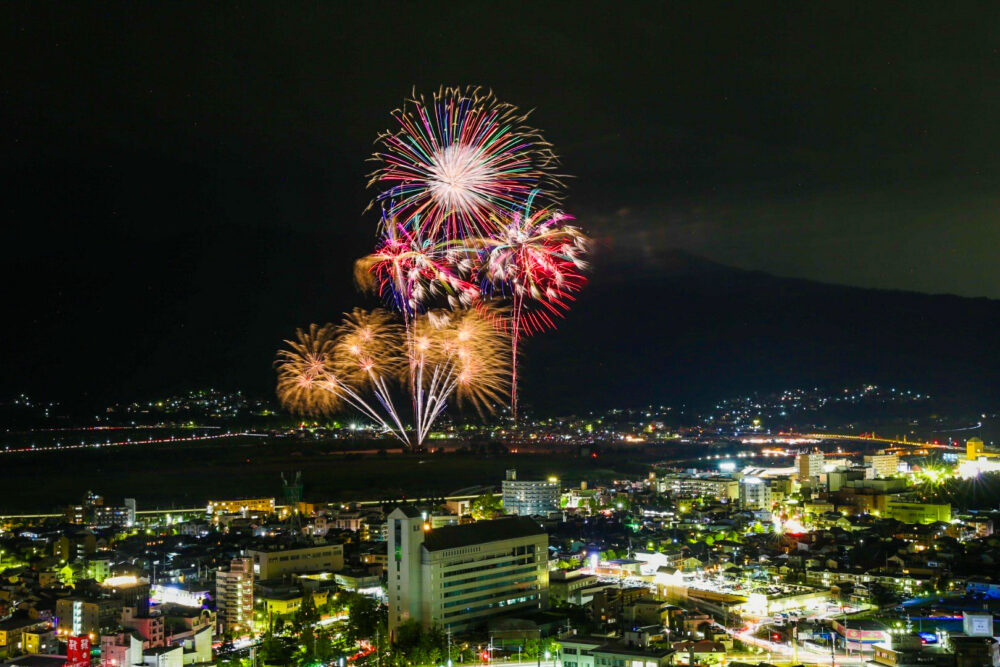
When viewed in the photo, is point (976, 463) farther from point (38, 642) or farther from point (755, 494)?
point (38, 642)

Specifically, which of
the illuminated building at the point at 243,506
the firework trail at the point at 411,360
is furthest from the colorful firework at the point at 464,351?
the illuminated building at the point at 243,506

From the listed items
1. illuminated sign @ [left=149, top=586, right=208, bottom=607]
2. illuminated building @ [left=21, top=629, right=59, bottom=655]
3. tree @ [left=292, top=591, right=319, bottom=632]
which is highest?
tree @ [left=292, top=591, right=319, bottom=632]

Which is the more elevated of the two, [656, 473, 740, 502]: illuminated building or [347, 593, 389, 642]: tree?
[656, 473, 740, 502]: illuminated building

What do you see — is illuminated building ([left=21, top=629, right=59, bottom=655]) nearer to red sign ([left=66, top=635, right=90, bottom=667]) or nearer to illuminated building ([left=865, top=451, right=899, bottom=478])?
red sign ([left=66, top=635, right=90, bottom=667])

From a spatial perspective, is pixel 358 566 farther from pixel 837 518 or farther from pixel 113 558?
pixel 837 518

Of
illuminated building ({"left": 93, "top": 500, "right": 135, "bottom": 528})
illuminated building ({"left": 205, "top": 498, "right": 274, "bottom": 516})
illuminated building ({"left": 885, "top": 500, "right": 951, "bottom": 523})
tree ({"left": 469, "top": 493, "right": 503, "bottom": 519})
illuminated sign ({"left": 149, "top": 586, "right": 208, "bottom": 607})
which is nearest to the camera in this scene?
illuminated sign ({"left": 149, "top": 586, "right": 208, "bottom": 607})

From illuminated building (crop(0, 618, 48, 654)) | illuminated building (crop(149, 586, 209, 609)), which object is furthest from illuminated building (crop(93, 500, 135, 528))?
illuminated building (crop(0, 618, 48, 654))

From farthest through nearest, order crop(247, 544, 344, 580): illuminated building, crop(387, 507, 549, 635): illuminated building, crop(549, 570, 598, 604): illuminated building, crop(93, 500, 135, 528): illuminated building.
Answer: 1. crop(93, 500, 135, 528): illuminated building
2. crop(247, 544, 344, 580): illuminated building
3. crop(549, 570, 598, 604): illuminated building
4. crop(387, 507, 549, 635): illuminated building
